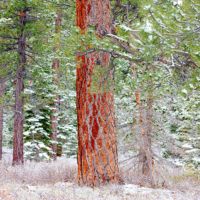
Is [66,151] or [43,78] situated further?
[66,151]

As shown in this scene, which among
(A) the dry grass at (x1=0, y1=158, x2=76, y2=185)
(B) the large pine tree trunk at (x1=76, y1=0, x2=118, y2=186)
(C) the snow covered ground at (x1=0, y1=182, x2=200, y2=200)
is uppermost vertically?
(B) the large pine tree trunk at (x1=76, y1=0, x2=118, y2=186)

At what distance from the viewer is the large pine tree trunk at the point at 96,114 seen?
18.7 ft

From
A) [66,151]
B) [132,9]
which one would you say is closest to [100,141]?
[132,9]

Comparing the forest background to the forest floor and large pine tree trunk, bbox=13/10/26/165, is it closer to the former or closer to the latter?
large pine tree trunk, bbox=13/10/26/165

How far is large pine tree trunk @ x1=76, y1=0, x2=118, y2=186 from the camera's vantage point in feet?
18.7

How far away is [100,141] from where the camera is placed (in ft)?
18.8

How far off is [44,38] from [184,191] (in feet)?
22.8

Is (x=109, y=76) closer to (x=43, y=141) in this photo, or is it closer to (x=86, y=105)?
(x=86, y=105)

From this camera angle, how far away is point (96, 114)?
5770 millimetres

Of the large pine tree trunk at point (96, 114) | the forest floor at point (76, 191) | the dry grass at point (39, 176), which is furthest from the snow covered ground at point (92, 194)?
the dry grass at point (39, 176)

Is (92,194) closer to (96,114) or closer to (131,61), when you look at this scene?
(96,114)

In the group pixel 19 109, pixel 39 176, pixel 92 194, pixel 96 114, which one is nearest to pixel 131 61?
pixel 96 114

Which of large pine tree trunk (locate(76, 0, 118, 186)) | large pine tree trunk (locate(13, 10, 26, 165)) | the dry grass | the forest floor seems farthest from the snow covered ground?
large pine tree trunk (locate(13, 10, 26, 165))

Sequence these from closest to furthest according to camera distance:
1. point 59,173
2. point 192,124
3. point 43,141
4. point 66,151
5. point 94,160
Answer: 1. point 94,160
2. point 59,173
3. point 192,124
4. point 43,141
5. point 66,151
